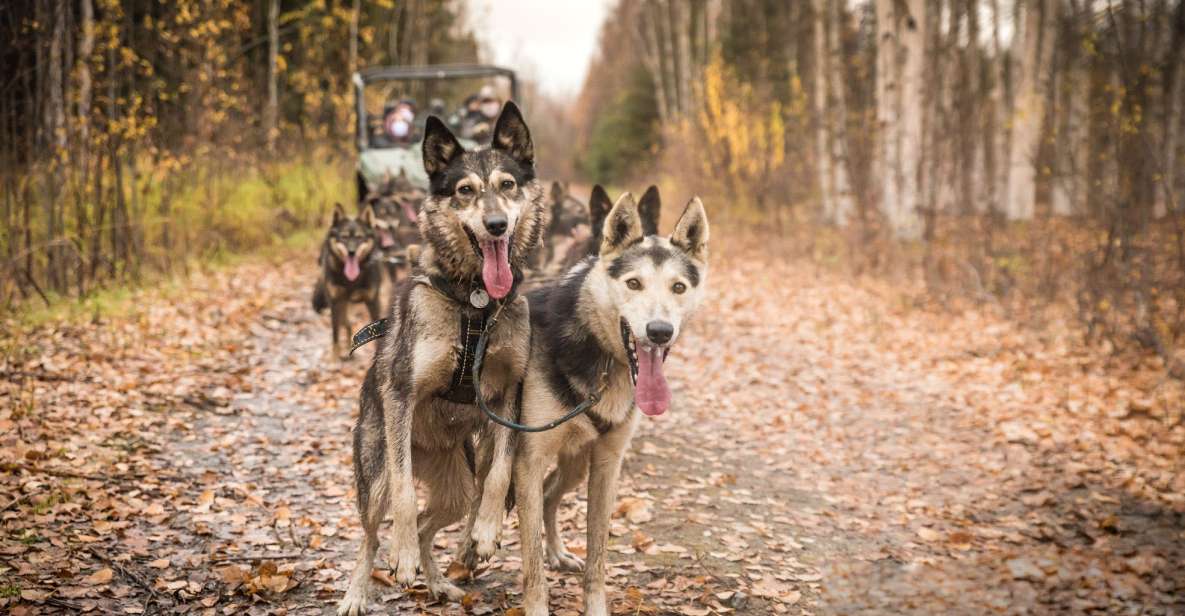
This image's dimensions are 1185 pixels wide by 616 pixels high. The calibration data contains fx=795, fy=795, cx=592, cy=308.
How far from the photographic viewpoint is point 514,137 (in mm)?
3943

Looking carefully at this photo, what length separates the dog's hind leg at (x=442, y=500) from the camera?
12.8 ft

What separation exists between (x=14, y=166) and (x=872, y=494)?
8.62 meters

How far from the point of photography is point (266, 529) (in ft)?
15.3

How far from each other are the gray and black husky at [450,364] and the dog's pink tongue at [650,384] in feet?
1.80

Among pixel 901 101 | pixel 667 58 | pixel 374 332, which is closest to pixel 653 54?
pixel 667 58

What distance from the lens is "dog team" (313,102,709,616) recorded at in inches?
139

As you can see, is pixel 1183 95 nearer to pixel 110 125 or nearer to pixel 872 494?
pixel 872 494

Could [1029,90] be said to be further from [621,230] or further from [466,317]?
[466,317]

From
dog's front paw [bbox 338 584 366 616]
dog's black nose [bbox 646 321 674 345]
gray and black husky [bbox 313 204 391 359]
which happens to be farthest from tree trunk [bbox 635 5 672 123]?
dog's front paw [bbox 338 584 366 616]

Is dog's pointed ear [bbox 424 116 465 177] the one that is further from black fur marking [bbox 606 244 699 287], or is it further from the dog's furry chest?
black fur marking [bbox 606 244 699 287]

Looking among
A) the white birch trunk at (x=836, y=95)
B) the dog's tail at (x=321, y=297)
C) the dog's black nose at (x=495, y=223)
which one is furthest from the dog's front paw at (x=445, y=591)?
the white birch trunk at (x=836, y=95)

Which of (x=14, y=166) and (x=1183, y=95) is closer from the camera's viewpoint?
(x=14, y=166)

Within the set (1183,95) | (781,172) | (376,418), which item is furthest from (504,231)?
(1183,95)

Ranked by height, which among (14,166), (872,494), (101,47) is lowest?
(872,494)
